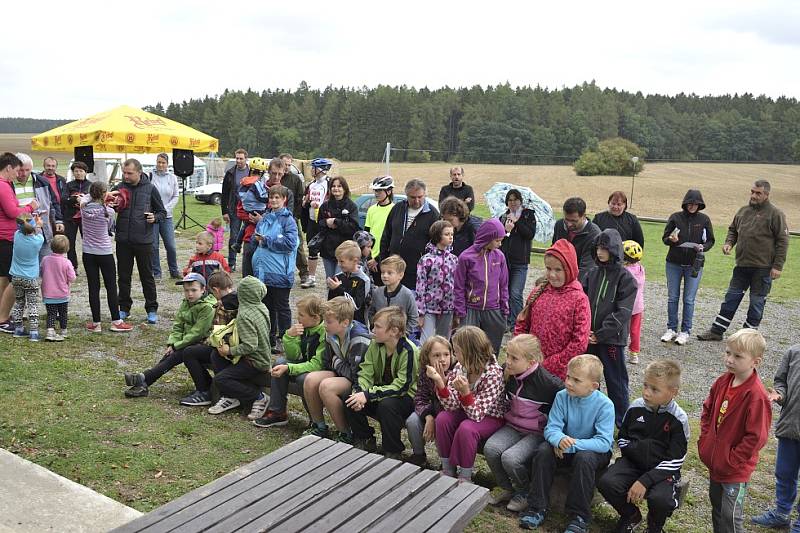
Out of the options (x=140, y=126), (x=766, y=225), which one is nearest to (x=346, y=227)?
(x=766, y=225)

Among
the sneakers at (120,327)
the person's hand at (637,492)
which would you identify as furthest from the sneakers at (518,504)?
the sneakers at (120,327)

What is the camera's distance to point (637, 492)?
12.1 ft

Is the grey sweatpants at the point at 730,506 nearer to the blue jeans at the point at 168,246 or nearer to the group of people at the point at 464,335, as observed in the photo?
the group of people at the point at 464,335

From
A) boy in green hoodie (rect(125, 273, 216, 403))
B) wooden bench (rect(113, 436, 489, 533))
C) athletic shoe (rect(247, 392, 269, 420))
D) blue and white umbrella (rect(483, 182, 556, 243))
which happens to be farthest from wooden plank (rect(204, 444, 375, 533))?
blue and white umbrella (rect(483, 182, 556, 243))

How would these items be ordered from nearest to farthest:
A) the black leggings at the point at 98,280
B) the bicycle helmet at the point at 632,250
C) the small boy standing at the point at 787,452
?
the small boy standing at the point at 787,452 → the bicycle helmet at the point at 632,250 → the black leggings at the point at 98,280

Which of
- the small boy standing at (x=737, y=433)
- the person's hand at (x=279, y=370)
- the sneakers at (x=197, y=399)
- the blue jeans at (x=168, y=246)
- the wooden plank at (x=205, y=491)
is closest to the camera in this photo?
the wooden plank at (x=205, y=491)

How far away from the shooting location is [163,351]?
709 cm

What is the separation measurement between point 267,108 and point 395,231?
5837 centimetres

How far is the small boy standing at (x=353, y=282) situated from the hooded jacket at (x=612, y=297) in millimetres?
2028

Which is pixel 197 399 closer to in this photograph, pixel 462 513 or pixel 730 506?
pixel 462 513

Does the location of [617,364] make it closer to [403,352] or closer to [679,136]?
[403,352]

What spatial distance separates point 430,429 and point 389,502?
1466 millimetres

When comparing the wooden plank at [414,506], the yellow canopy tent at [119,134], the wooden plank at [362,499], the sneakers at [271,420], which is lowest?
the sneakers at [271,420]

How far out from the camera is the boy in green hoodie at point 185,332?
5777 mm
